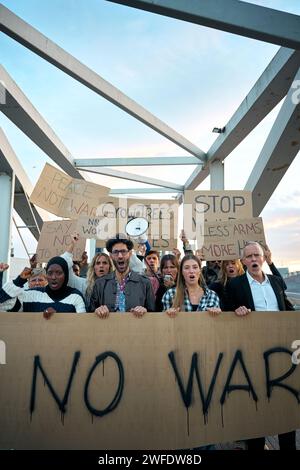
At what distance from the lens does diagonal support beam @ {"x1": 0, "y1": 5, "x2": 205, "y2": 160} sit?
5359 mm

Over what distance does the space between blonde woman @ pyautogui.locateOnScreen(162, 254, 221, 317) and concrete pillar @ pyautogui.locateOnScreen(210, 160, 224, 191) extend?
6793 millimetres

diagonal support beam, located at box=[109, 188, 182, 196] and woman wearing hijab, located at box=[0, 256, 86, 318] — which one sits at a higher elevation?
diagonal support beam, located at box=[109, 188, 182, 196]

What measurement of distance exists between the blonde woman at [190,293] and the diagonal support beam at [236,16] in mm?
3053

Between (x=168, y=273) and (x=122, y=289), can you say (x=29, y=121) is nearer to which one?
(x=168, y=273)

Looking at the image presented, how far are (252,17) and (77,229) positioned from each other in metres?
3.46

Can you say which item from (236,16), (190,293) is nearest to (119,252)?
(190,293)

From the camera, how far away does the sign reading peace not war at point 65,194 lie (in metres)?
5.03

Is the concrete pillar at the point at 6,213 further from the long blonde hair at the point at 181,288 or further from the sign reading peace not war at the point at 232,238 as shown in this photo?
the long blonde hair at the point at 181,288

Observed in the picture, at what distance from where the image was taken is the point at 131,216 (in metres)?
5.14

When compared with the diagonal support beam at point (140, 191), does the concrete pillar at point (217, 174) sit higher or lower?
lower

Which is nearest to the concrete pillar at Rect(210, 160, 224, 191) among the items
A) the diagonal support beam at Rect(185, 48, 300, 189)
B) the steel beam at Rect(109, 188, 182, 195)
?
the diagonal support beam at Rect(185, 48, 300, 189)

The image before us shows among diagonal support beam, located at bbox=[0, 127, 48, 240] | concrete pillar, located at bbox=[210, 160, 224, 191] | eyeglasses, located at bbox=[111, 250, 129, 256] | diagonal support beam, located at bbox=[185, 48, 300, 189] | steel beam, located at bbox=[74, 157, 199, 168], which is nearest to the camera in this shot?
eyeglasses, located at bbox=[111, 250, 129, 256]

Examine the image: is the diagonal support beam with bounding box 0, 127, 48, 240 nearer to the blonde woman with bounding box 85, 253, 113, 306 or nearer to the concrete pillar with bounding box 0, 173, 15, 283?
the concrete pillar with bounding box 0, 173, 15, 283

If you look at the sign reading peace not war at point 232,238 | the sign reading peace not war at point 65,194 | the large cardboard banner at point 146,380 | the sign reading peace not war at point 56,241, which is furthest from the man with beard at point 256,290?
the sign reading peace not war at point 65,194
